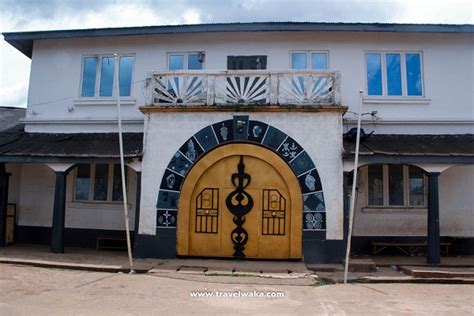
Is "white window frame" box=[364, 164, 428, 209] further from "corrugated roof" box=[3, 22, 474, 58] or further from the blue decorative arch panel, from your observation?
"corrugated roof" box=[3, 22, 474, 58]

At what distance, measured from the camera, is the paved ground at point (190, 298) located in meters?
6.97

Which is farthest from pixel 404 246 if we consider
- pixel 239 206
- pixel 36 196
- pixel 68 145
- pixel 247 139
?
pixel 36 196

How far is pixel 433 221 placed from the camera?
10930mm

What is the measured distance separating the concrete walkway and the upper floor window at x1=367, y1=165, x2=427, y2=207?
183cm

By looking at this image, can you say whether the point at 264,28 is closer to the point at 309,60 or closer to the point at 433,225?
the point at 309,60

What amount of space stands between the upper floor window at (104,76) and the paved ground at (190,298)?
598 centimetres

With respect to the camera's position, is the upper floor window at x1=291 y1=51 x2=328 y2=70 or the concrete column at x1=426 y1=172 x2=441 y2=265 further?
the upper floor window at x1=291 y1=51 x2=328 y2=70

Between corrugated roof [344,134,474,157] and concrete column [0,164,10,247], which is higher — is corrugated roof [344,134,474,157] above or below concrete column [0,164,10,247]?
above

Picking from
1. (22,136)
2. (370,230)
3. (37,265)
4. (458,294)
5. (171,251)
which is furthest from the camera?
(22,136)

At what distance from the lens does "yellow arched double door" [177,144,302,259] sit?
1121 centimetres

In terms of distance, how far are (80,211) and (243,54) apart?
6.79 m

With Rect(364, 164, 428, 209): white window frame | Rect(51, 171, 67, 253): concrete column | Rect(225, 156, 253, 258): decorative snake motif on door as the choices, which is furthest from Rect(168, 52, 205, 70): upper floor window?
Rect(364, 164, 428, 209): white window frame

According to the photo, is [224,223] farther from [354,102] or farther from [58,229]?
[354,102]

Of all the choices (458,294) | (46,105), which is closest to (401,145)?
(458,294)
